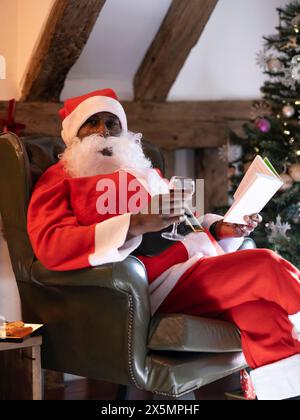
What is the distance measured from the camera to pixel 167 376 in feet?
7.41

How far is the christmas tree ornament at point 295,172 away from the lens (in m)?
3.45

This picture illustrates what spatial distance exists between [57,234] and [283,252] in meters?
1.51

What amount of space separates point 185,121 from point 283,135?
0.56 metres

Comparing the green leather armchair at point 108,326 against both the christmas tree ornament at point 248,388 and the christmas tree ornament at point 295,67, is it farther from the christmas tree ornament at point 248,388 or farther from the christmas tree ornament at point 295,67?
the christmas tree ornament at point 295,67

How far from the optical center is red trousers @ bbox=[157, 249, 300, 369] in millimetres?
2289

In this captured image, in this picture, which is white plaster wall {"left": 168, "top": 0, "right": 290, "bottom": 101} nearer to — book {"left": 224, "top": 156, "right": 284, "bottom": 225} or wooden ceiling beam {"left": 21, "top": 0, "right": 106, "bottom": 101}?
wooden ceiling beam {"left": 21, "top": 0, "right": 106, "bottom": 101}

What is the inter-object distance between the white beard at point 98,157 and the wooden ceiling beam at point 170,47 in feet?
3.54

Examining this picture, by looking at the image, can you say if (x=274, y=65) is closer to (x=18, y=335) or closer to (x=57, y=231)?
(x=57, y=231)

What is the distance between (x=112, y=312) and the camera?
2.31 m

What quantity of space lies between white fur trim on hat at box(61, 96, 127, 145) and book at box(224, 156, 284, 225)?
65cm

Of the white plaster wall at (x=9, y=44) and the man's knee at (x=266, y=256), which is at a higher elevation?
the white plaster wall at (x=9, y=44)

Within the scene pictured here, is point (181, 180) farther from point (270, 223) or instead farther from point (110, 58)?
point (110, 58)

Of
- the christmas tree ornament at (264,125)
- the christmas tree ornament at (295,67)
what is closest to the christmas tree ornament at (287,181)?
the christmas tree ornament at (264,125)

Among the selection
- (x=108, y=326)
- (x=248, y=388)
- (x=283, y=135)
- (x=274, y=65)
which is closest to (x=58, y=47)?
(x=274, y=65)
